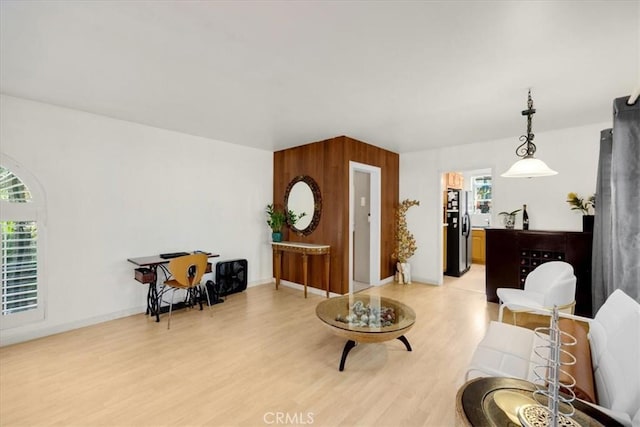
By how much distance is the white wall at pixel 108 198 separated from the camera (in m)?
3.01

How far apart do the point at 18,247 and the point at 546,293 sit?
546 cm

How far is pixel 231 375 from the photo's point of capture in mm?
2275

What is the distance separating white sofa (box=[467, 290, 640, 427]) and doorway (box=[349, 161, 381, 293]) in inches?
117

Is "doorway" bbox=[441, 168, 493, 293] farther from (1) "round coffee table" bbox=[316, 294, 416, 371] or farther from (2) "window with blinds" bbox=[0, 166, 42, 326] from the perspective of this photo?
(2) "window with blinds" bbox=[0, 166, 42, 326]

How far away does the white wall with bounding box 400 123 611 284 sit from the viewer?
12.5 feet

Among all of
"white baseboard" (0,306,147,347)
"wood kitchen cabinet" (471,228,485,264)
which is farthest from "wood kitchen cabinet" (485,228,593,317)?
"white baseboard" (0,306,147,347)

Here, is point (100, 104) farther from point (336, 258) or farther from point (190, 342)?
point (336, 258)

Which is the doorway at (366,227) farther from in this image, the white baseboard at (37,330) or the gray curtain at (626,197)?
the white baseboard at (37,330)

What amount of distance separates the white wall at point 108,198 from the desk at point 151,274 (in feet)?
0.62

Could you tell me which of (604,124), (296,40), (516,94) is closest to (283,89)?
(296,40)

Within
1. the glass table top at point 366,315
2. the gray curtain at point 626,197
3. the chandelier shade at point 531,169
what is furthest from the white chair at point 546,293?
the chandelier shade at point 531,169

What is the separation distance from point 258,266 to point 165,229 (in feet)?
5.78

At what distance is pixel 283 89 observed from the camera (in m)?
2.64

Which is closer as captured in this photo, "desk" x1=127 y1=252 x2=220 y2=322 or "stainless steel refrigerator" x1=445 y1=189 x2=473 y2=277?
"desk" x1=127 y1=252 x2=220 y2=322
